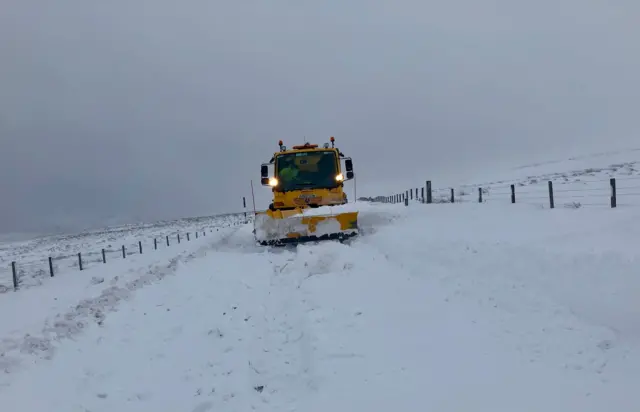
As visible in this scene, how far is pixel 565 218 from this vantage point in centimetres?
1171

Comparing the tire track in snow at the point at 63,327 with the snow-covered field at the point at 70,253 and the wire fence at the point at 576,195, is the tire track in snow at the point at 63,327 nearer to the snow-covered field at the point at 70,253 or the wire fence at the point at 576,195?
the snow-covered field at the point at 70,253

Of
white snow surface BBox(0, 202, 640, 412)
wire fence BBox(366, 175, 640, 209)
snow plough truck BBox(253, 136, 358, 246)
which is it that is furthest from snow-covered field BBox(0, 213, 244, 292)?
wire fence BBox(366, 175, 640, 209)

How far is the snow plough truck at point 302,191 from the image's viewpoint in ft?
48.0

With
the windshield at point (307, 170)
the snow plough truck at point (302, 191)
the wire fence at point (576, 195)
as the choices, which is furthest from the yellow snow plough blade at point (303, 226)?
the wire fence at point (576, 195)

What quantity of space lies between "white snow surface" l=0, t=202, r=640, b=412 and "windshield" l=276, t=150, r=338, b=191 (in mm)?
6373

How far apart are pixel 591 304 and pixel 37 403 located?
19.7ft

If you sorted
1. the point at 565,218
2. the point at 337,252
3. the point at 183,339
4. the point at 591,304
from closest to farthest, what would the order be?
the point at 591,304, the point at 183,339, the point at 337,252, the point at 565,218

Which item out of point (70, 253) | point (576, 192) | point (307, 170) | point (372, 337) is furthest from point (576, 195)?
point (70, 253)

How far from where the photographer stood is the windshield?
1617cm

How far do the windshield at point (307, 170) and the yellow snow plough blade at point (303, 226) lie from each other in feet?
5.15

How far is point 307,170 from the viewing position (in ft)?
53.4

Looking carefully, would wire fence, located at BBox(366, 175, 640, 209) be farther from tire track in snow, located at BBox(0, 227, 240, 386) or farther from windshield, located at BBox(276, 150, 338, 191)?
tire track in snow, located at BBox(0, 227, 240, 386)

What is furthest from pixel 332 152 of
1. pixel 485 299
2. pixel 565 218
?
pixel 485 299

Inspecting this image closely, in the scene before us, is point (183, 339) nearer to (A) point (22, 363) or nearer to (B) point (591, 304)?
(A) point (22, 363)
